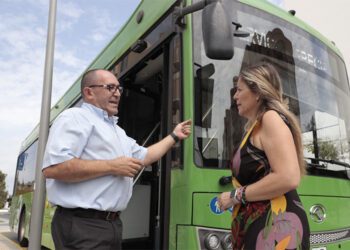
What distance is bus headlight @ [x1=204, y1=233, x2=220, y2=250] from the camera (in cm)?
246

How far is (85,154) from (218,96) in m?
1.10

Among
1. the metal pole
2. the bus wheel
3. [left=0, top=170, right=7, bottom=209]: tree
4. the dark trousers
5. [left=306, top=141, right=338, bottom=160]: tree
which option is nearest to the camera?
the dark trousers

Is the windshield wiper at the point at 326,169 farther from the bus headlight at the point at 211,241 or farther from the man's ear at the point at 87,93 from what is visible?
the man's ear at the point at 87,93

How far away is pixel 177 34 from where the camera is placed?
3012 millimetres

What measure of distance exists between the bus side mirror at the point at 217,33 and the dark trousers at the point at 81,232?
1225mm

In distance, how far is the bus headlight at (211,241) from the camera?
2.46 meters

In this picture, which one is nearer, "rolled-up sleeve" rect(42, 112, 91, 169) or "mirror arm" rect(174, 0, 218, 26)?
"rolled-up sleeve" rect(42, 112, 91, 169)

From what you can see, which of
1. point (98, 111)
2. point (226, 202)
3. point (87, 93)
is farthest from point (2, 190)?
point (226, 202)

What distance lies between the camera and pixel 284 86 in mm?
3303

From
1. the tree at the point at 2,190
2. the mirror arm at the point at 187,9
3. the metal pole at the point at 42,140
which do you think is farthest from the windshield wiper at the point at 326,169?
the tree at the point at 2,190

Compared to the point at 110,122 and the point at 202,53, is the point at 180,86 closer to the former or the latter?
the point at 202,53

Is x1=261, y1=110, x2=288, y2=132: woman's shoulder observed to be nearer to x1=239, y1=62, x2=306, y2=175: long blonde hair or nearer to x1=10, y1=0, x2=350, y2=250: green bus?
x1=239, y1=62, x2=306, y2=175: long blonde hair

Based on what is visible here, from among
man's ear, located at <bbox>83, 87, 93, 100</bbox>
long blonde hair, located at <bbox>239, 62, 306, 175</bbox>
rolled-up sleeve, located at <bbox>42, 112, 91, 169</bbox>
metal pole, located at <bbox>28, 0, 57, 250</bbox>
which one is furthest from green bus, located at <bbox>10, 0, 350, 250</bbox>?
metal pole, located at <bbox>28, 0, 57, 250</bbox>

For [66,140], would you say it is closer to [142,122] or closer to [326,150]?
[326,150]
